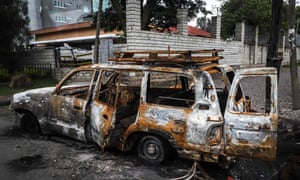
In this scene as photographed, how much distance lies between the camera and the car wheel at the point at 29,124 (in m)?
5.21

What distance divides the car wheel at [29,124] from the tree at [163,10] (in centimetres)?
1072

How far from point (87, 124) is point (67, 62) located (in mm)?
11960

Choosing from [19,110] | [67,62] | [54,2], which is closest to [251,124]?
[19,110]

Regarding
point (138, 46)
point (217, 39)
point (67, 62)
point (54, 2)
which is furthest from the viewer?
point (54, 2)

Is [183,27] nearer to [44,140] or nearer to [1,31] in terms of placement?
[1,31]

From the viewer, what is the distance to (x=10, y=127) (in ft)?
19.6

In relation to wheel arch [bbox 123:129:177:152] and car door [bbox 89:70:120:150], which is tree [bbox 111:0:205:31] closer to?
car door [bbox 89:70:120:150]

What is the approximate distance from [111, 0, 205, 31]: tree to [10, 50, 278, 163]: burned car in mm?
10831

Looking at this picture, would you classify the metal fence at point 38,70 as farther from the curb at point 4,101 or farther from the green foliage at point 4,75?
the curb at point 4,101

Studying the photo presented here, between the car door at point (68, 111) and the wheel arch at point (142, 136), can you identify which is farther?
the car door at point (68, 111)

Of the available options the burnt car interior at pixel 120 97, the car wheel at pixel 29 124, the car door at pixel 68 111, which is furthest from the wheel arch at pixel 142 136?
the car wheel at pixel 29 124

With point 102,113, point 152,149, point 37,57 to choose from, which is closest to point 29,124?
point 102,113

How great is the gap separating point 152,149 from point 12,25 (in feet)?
43.2

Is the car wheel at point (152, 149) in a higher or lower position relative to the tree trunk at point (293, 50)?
lower
